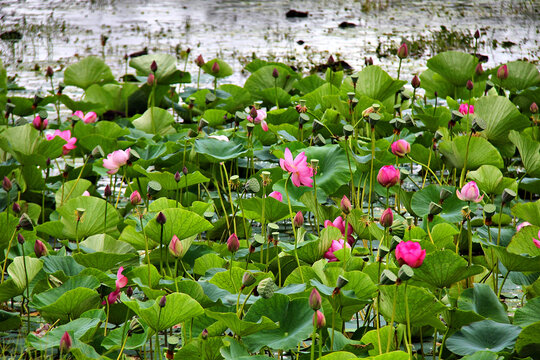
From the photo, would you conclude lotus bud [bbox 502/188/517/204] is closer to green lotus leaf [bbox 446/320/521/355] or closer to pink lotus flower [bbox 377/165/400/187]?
pink lotus flower [bbox 377/165/400/187]

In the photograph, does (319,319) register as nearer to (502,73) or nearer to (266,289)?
(266,289)

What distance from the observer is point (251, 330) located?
1405mm

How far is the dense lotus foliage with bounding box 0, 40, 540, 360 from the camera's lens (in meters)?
1.45

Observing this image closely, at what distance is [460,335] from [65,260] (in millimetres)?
970

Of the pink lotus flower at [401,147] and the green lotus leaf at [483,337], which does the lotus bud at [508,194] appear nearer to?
the green lotus leaf at [483,337]

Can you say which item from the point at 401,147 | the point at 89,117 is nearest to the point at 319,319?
the point at 401,147

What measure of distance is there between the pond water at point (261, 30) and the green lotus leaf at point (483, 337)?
11.8ft

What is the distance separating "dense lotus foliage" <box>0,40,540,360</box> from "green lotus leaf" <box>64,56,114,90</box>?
71cm

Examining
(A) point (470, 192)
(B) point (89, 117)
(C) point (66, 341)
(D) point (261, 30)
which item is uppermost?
(A) point (470, 192)

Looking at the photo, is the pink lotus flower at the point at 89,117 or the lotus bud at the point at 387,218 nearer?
the lotus bud at the point at 387,218

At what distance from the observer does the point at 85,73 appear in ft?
12.4

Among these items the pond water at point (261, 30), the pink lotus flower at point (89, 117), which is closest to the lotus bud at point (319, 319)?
the pink lotus flower at point (89, 117)

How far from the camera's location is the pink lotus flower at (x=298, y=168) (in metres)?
1.87

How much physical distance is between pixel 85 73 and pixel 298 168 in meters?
2.26
